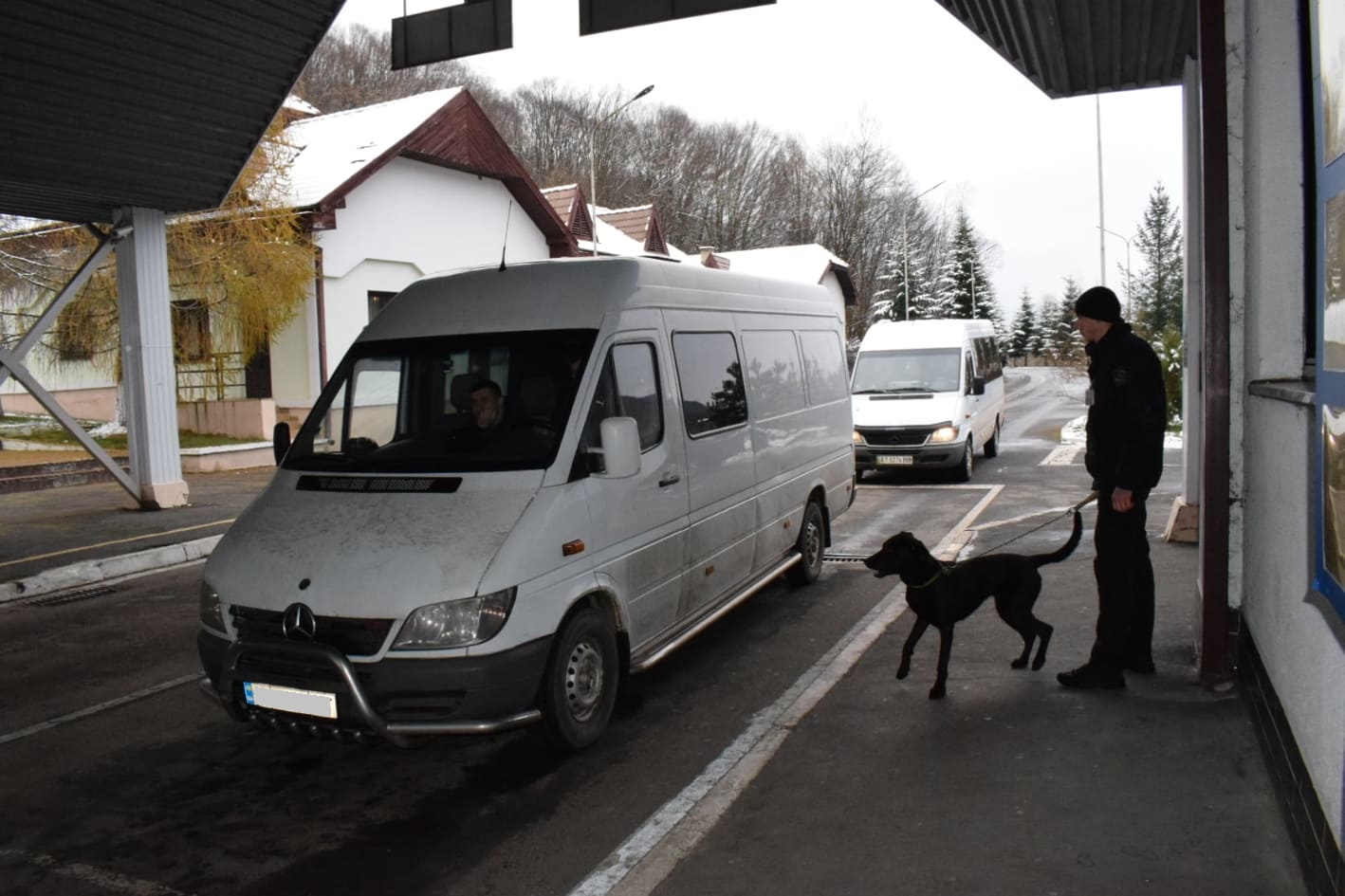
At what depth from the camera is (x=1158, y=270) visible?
4862 centimetres

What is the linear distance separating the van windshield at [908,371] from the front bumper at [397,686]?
12.4 m

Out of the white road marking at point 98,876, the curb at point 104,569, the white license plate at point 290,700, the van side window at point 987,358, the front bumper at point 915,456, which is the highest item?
the van side window at point 987,358

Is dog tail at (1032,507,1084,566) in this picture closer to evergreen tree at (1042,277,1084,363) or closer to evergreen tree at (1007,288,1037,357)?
evergreen tree at (1042,277,1084,363)

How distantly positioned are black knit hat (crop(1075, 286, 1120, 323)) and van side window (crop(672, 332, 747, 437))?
2200 millimetres

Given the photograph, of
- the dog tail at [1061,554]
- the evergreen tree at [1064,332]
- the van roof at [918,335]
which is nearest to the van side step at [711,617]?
the dog tail at [1061,554]

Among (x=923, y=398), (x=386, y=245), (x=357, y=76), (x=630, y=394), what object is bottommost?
(x=923, y=398)

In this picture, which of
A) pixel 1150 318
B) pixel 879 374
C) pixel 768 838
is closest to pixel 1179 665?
pixel 768 838

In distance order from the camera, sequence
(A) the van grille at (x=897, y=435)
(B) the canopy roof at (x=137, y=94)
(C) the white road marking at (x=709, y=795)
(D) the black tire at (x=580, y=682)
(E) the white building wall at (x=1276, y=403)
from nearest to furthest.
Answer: (E) the white building wall at (x=1276, y=403) < (C) the white road marking at (x=709, y=795) < (D) the black tire at (x=580, y=682) < (B) the canopy roof at (x=137, y=94) < (A) the van grille at (x=897, y=435)

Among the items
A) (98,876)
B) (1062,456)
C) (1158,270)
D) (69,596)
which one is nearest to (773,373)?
(98,876)

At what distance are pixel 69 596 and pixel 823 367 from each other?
7.08 m

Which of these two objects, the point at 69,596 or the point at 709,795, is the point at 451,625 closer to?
the point at 709,795

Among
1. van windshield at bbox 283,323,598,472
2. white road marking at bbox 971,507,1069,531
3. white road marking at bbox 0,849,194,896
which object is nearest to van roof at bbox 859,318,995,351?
white road marking at bbox 971,507,1069,531

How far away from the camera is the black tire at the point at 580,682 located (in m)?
4.86

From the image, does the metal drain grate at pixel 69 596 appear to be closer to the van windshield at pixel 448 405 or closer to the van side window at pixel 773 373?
the van windshield at pixel 448 405
